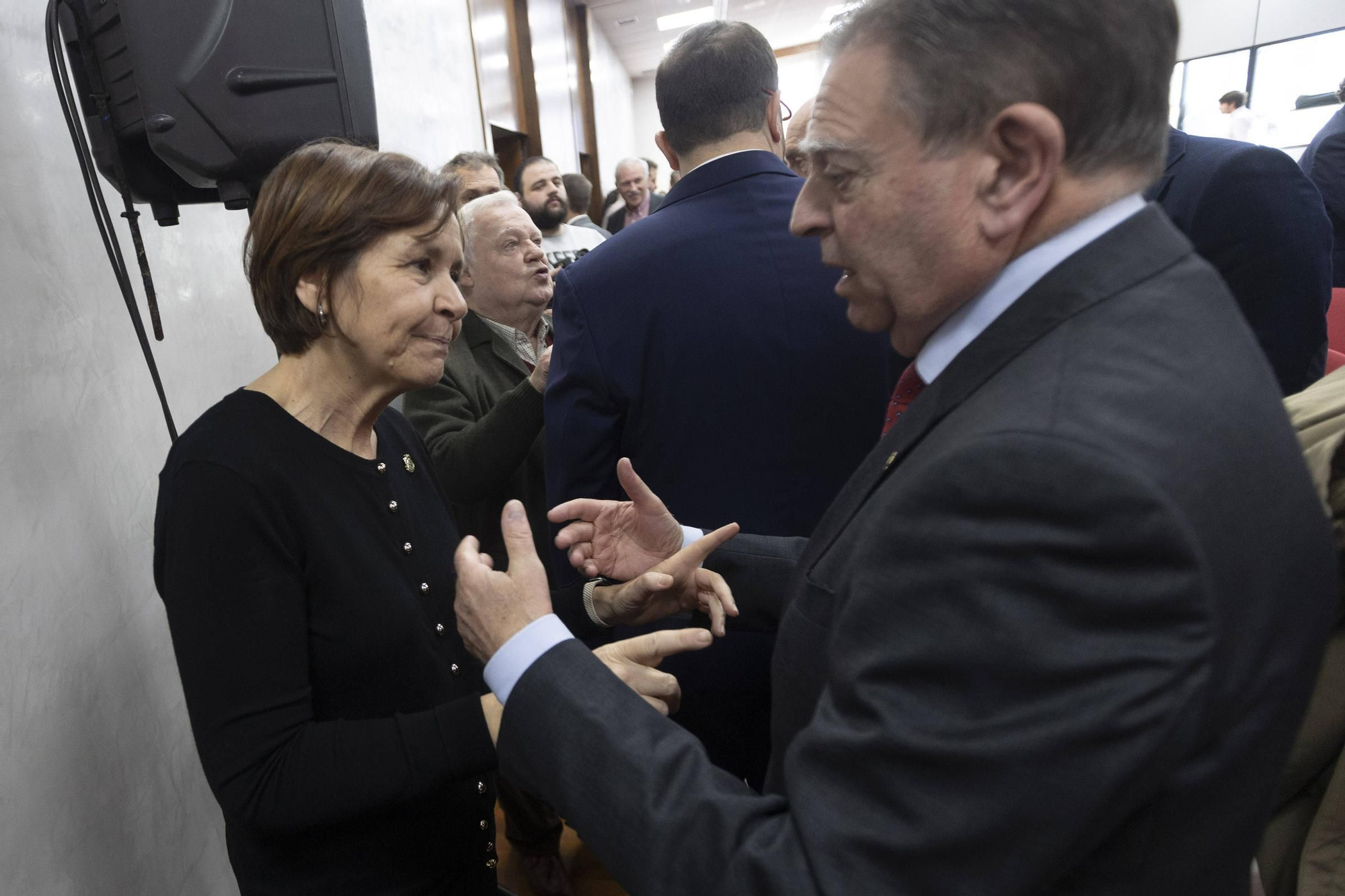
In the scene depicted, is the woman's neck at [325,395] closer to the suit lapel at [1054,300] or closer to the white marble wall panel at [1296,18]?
the suit lapel at [1054,300]

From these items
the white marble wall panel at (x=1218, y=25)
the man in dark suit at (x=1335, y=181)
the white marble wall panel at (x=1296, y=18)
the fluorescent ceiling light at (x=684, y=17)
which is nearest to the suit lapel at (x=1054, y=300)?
the man in dark suit at (x=1335, y=181)

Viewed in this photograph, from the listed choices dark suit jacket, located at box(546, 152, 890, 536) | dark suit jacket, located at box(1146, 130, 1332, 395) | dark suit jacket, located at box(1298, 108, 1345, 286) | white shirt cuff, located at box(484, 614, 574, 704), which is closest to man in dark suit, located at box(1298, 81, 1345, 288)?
dark suit jacket, located at box(1298, 108, 1345, 286)

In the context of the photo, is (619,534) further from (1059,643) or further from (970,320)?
(1059,643)

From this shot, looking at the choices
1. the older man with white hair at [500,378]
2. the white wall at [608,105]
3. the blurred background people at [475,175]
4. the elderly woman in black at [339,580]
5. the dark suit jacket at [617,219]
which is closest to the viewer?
the elderly woman in black at [339,580]

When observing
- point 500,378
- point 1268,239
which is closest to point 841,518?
point 1268,239

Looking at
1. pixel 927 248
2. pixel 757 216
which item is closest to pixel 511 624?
pixel 927 248

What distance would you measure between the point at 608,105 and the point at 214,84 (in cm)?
1059

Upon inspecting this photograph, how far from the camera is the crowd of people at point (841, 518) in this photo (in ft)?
1.81

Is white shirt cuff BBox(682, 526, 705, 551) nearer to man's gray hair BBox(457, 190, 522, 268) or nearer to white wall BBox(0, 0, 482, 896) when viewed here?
white wall BBox(0, 0, 482, 896)

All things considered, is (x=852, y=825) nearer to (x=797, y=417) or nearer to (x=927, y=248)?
(x=927, y=248)

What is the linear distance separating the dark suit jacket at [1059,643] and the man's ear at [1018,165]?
0.22 ft

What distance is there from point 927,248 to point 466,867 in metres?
1.10

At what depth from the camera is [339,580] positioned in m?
1.06

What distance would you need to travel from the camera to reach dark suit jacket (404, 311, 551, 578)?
1.90m
